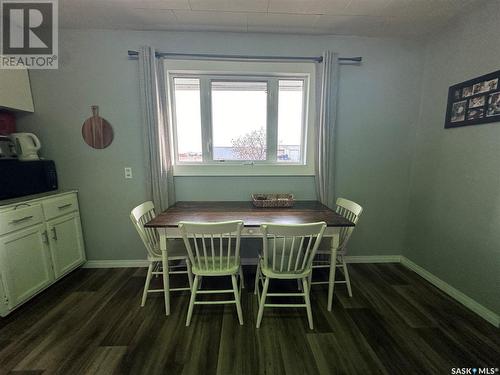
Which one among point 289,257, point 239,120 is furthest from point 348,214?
point 239,120

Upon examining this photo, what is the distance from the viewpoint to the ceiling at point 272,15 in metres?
1.71

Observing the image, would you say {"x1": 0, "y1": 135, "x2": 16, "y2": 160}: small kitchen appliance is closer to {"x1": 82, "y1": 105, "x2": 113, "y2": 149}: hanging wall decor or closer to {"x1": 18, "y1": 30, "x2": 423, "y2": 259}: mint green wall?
{"x1": 18, "y1": 30, "x2": 423, "y2": 259}: mint green wall

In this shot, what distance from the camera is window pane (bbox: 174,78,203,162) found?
2.30 metres

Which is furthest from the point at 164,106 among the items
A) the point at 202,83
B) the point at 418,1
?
the point at 418,1

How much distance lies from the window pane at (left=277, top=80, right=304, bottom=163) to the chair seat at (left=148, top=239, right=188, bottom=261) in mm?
1452

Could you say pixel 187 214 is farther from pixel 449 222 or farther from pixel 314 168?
pixel 449 222

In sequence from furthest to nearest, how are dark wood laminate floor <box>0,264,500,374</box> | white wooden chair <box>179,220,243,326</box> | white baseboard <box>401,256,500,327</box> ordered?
1. white baseboard <box>401,256,500,327</box>
2. white wooden chair <box>179,220,243,326</box>
3. dark wood laminate floor <box>0,264,500,374</box>

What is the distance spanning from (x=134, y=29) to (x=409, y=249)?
12.8ft

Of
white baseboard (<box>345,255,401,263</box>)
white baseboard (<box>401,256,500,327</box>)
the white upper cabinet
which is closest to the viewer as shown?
white baseboard (<box>401,256,500,327</box>)

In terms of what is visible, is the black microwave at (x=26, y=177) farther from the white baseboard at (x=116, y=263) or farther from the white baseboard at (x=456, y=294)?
the white baseboard at (x=456, y=294)

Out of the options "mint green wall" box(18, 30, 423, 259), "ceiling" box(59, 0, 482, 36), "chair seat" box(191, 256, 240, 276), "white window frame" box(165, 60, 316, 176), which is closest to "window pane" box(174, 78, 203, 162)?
"white window frame" box(165, 60, 316, 176)

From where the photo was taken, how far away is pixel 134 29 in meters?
2.08

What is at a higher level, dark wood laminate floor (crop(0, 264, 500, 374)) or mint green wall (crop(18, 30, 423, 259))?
mint green wall (crop(18, 30, 423, 259))

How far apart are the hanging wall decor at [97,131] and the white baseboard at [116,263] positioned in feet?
4.39
